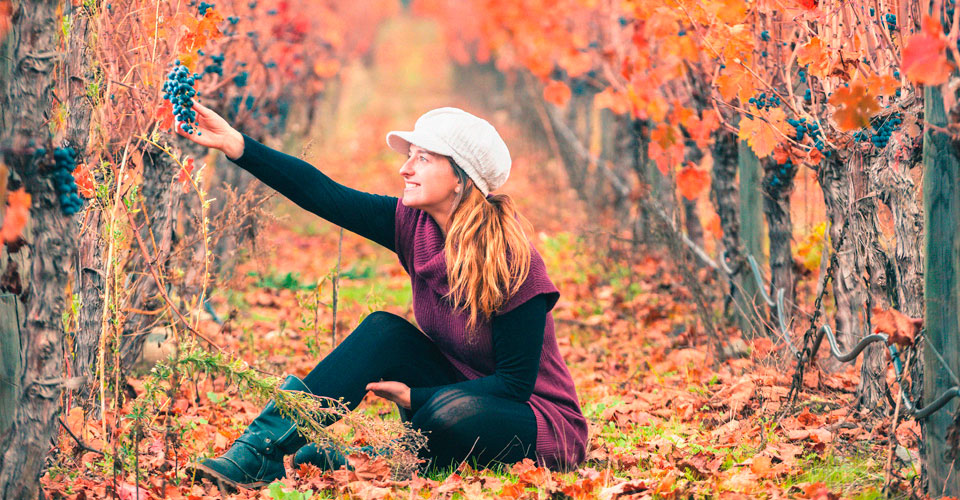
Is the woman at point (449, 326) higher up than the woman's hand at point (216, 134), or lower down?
lower down

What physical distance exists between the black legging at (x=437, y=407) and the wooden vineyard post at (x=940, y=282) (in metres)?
1.20

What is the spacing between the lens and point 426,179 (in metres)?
3.02

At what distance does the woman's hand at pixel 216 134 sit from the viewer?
→ 9.00ft

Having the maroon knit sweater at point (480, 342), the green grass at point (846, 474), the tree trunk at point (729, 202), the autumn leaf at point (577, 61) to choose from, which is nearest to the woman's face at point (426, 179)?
the maroon knit sweater at point (480, 342)

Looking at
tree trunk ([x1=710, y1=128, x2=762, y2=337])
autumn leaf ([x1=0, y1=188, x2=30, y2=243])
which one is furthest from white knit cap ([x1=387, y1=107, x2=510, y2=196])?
tree trunk ([x1=710, y1=128, x2=762, y2=337])

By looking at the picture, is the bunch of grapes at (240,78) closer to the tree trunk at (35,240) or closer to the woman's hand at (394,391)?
the woman's hand at (394,391)

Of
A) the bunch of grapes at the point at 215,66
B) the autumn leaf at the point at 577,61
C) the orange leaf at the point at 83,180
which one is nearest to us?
the orange leaf at the point at 83,180

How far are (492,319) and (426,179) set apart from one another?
0.51 meters

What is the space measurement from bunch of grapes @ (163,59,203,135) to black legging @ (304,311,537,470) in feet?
2.92

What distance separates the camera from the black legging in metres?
2.91

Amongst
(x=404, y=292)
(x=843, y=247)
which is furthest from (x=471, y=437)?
(x=404, y=292)

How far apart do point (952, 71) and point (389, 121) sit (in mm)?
16928

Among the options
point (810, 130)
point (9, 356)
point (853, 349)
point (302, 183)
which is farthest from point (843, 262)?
point (9, 356)

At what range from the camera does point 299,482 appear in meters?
2.93
